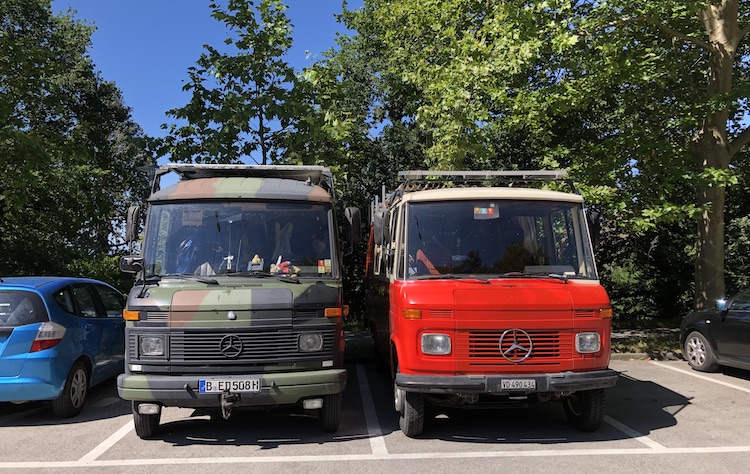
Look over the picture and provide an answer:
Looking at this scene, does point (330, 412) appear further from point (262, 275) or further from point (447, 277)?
point (447, 277)

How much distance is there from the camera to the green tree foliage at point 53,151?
12.3 metres

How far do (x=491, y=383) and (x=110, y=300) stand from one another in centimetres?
593

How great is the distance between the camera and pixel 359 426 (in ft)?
21.2

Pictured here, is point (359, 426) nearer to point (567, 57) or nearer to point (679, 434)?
point (679, 434)

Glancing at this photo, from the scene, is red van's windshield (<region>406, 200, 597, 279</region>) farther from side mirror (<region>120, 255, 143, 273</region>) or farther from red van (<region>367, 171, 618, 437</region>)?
side mirror (<region>120, 255, 143, 273</region>)

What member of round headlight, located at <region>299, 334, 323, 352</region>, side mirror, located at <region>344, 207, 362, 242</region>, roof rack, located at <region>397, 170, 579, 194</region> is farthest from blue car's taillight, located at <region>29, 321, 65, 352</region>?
roof rack, located at <region>397, 170, 579, 194</region>

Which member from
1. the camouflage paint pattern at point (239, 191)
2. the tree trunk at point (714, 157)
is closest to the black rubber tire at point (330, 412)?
the camouflage paint pattern at point (239, 191)

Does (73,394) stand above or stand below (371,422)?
above

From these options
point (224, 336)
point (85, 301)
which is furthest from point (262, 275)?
point (85, 301)

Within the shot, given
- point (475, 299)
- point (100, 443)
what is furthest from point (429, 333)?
point (100, 443)

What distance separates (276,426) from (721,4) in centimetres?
1163

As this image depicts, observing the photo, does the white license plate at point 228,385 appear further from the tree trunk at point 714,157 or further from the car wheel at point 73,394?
the tree trunk at point 714,157

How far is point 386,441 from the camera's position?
5.88m

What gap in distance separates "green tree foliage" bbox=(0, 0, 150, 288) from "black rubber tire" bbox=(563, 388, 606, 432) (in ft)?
30.2
